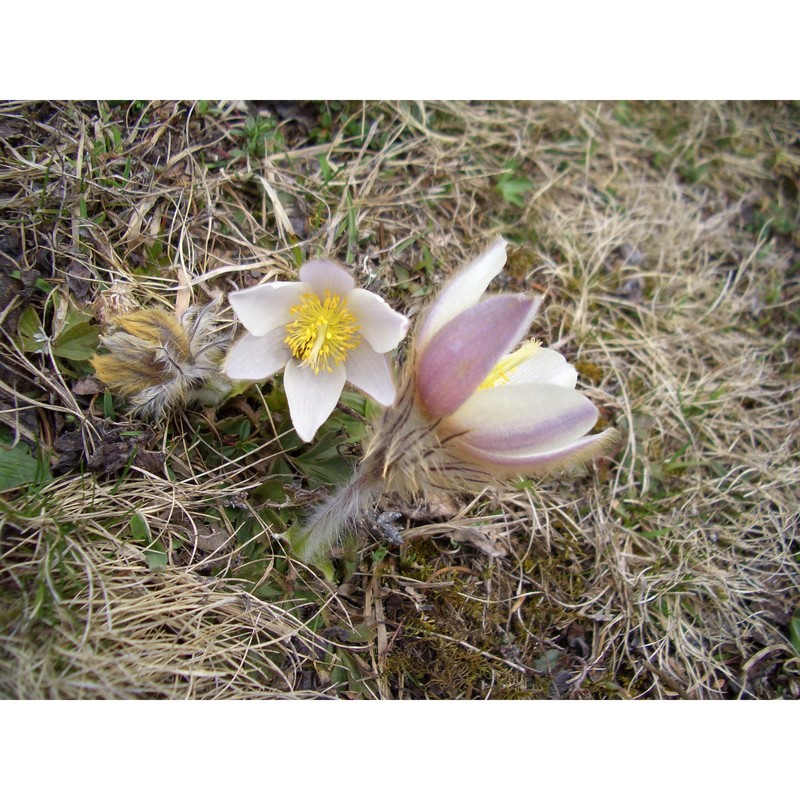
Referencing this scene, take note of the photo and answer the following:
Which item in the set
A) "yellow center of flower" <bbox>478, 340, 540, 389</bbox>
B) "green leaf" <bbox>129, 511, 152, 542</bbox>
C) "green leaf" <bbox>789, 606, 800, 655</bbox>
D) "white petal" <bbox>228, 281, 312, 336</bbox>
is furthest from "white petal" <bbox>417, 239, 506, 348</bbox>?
"green leaf" <bbox>789, 606, 800, 655</bbox>

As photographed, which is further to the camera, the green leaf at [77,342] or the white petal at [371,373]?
the green leaf at [77,342]

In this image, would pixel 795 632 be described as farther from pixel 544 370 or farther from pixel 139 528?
pixel 139 528

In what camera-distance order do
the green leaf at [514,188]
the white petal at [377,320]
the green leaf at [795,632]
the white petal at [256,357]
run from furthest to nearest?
the green leaf at [514,188]
the green leaf at [795,632]
the white petal at [256,357]
the white petal at [377,320]

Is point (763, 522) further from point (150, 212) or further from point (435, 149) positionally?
point (150, 212)

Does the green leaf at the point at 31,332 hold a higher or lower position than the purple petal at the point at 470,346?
lower

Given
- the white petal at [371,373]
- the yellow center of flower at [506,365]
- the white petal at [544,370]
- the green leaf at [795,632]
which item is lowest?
the green leaf at [795,632]

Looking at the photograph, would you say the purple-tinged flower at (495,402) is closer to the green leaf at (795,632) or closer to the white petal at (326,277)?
the white petal at (326,277)

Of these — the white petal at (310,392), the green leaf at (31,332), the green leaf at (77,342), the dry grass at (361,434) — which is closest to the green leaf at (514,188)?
the dry grass at (361,434)
